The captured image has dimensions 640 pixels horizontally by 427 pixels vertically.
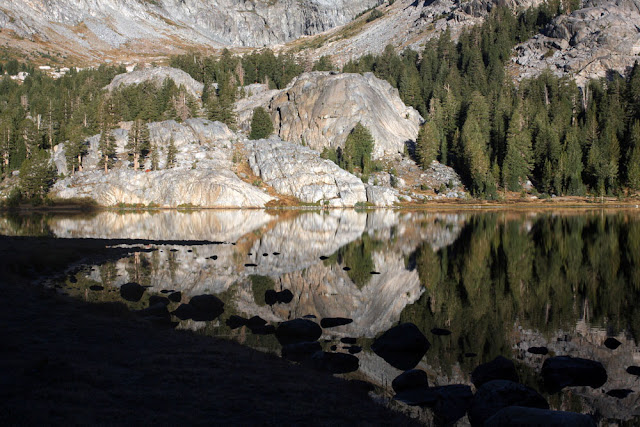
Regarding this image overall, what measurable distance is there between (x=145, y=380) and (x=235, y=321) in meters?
6.61

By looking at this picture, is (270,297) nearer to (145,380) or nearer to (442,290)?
(442,290)

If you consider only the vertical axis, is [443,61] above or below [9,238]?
above

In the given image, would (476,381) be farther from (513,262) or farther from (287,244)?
(287,244)

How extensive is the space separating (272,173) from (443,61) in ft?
327

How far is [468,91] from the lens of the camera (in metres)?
142

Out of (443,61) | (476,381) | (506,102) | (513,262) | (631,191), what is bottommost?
(476,381)

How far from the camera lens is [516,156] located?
352 ft

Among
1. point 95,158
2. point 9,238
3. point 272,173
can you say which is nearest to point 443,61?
point 272,173

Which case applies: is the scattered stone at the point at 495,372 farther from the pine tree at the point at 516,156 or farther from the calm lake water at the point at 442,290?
the pine tree at the point at 516,156

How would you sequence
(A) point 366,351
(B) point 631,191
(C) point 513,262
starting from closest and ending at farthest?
(A) point 366,351
(C) point 513,262
(B) point 631,191

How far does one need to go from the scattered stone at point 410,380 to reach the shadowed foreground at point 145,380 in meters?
1.04

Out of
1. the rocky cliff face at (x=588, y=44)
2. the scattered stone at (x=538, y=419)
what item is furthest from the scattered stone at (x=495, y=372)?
the rocky cliff face at (x=588, y=44)

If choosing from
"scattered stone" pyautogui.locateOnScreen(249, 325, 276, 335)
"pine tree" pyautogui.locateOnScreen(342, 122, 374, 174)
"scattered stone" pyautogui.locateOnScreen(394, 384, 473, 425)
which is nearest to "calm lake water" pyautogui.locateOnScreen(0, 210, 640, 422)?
"scattered stone" pyautogui.locateOnScreen(249, 325, 276, 335)

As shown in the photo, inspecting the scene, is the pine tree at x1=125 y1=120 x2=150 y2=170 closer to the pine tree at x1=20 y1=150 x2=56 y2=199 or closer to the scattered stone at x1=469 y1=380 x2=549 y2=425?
the pine tree at x1=20 y1=150 x2=56 y2=199
